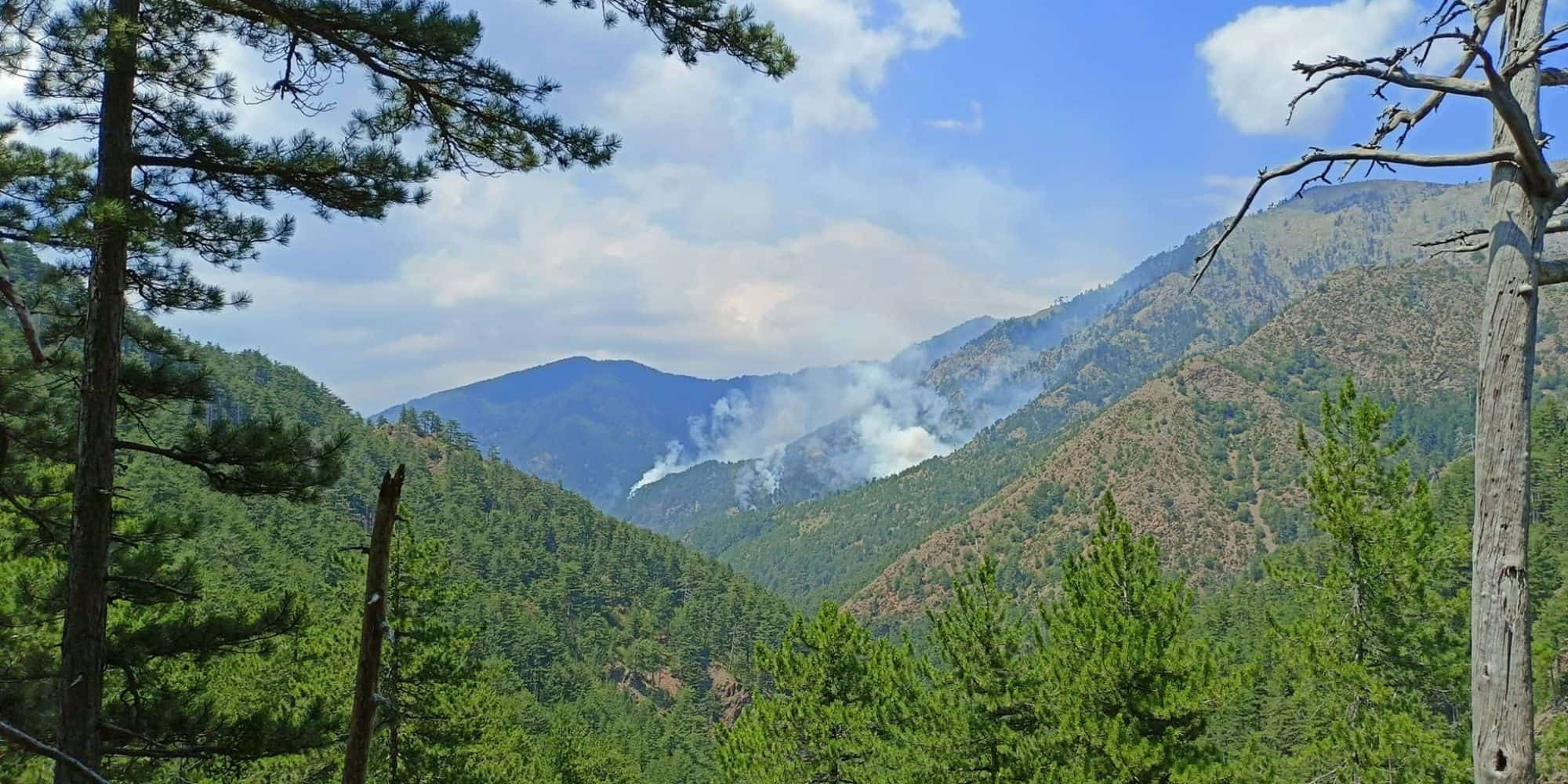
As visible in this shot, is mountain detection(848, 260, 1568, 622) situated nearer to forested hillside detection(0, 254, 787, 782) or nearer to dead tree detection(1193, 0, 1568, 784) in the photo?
forested hillside detection(0, 254, 787, 782)

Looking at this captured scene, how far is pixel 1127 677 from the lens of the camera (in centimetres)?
1241

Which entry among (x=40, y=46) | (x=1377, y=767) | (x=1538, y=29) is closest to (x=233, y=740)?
(x=40, y=46)

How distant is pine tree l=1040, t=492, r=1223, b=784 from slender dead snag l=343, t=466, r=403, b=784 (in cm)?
1066

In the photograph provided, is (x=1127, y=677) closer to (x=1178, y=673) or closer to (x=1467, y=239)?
(x=1178, y=673)

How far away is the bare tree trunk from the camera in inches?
167

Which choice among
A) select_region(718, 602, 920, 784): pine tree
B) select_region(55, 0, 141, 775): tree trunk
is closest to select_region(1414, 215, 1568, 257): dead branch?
select_region(55, 0, 141, 775): tree trunk

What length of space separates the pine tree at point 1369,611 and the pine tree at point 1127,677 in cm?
156

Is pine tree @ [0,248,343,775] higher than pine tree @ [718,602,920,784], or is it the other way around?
pine tree @ [0,248,343,775]

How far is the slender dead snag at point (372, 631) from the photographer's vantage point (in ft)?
12.7

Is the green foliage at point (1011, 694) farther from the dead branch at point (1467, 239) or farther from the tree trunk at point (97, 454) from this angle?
the tree trunk at point (97, 454)

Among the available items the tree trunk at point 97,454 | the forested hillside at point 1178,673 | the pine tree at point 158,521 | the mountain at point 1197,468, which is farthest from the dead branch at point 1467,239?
the mountain at point 1197,468

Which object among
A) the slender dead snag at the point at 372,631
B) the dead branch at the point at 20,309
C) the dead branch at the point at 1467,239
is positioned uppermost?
the dead branch at the point at 1467,239

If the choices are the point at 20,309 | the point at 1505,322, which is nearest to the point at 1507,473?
the point at 1505,322

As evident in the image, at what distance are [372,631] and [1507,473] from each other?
5.60 metres
